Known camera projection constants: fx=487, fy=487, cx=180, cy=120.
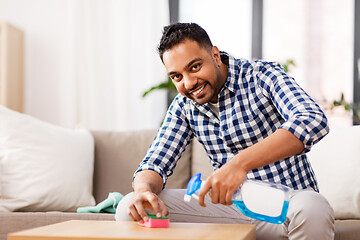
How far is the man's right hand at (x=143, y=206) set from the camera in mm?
1259

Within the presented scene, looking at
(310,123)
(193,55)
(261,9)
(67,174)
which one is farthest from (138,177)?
(261,9)

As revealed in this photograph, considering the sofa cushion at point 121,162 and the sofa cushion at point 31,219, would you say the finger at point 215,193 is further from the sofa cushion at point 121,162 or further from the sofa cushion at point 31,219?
the sofa cushion at point 121,162

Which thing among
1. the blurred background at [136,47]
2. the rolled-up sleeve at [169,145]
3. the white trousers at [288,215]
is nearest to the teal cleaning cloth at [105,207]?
the rolled-up sleeve at [169,145]

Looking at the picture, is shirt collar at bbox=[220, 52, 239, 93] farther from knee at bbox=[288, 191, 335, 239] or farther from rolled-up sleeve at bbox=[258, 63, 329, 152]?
knee at bbox=[288, 191, 335, 239]

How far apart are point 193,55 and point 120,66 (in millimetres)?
2245

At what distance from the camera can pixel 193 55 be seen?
1477mm

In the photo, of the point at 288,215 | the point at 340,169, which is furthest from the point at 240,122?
the point at 340,169

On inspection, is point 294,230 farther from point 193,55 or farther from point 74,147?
point 74,147

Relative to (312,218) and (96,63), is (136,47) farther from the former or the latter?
(312,218)

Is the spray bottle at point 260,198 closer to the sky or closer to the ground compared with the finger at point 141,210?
closer to the sky

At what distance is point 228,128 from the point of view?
1530mm

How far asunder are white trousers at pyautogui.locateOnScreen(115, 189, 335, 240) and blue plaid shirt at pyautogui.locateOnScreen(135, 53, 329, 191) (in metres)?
0.14

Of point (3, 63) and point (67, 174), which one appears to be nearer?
point (67, 174)

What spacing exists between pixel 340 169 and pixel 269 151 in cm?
105
